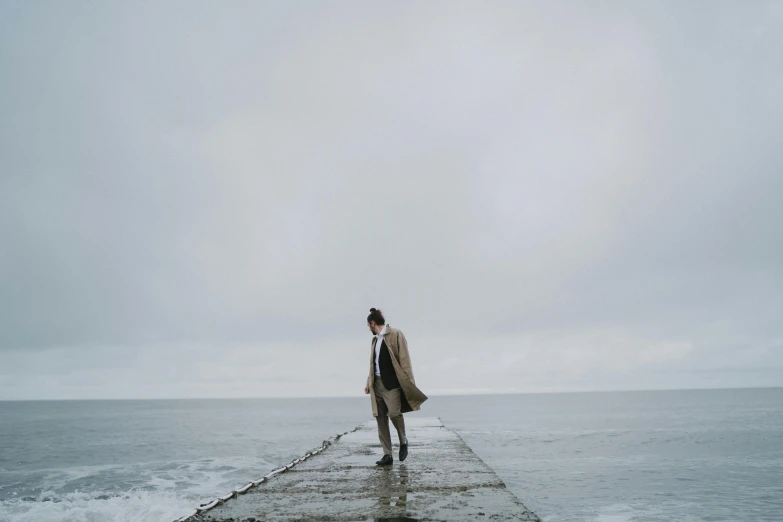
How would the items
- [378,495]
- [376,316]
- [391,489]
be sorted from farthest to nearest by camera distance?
[376,316]
[391,489]
[378,495]

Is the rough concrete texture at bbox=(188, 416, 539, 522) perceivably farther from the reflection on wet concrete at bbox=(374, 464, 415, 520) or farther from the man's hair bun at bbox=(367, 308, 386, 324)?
the man's hair bun at bbox=(367, 308, 386, 324)

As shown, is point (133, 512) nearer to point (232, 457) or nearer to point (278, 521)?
point (278, 521)

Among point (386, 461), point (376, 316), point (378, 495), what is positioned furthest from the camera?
point (386, 461)

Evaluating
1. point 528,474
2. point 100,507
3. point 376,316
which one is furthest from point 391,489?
point 528,474

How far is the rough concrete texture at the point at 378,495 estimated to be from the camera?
6.12 metres

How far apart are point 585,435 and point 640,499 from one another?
31066 millimetres

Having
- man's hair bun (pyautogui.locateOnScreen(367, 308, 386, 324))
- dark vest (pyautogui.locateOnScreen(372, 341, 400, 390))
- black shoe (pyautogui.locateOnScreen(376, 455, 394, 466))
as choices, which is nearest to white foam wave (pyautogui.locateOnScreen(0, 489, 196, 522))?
black shoe (pyautogui.locateOnScreen(376, 455, 394, 466))

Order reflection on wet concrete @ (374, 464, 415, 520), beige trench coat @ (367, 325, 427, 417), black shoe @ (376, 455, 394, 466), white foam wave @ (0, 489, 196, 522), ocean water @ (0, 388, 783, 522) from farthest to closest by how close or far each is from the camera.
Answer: ocean water @ (0, 388, 783, 522) < white foam wave @ (0, 489, 196, 522) < black shoe @ (376, 455, 394, 466) < beige trench coat @ (367, 325, 427, 417) < reflection on wet concrete @ (374, 464, 415, 520)

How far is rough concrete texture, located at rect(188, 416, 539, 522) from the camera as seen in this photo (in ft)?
20.1

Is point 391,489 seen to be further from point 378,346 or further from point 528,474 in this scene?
point 528,474

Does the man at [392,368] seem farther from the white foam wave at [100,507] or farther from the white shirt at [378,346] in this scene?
the white foam wave at [100,507]

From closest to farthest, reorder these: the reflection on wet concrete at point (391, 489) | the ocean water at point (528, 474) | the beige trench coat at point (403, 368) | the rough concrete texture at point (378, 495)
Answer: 1. the rough concrete texture at point (378, 495)
2. the reflection on wet concrete at point (391, 489)
3. the beige trench coat at point (403, 368)
4. the ocean water at point (528, 474)

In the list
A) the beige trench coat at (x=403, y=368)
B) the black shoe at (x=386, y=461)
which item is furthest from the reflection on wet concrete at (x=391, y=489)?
the beige trench coat at (x=403, y=368)

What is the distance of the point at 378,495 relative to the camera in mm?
7172
